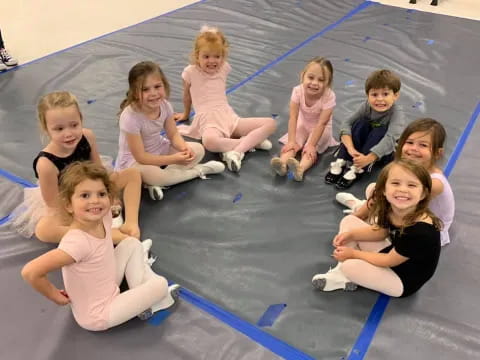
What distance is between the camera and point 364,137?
7.50 ft

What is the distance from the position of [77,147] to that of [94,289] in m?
0.62

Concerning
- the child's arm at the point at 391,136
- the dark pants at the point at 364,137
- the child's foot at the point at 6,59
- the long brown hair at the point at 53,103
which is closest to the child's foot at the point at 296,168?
the dark pants at the point at 364,137

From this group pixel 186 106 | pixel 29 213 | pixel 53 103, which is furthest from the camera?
pixel 186 106

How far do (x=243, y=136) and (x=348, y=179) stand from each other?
0.65 m

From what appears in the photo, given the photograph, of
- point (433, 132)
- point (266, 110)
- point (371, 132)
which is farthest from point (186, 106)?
point (433, 132)

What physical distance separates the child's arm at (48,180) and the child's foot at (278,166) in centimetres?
102

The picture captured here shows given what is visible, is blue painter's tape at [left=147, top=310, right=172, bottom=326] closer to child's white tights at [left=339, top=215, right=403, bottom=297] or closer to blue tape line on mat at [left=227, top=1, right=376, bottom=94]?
child's white tights at [left=339, top=215, right=403, bottom=297]

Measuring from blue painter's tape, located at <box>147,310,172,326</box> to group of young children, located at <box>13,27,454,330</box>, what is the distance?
0.02 meters

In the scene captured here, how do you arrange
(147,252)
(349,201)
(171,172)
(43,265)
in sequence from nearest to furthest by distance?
(43,265)
(147,252)
(349,201)
(171,172)

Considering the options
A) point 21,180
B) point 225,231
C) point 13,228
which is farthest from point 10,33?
point 225,231

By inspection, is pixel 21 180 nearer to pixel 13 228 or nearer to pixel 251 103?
pixel 13 228

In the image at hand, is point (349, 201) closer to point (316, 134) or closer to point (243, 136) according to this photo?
point (316, 134)

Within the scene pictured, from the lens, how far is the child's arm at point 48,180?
1719 mm

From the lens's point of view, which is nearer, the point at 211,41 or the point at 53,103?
the point at 53,103
